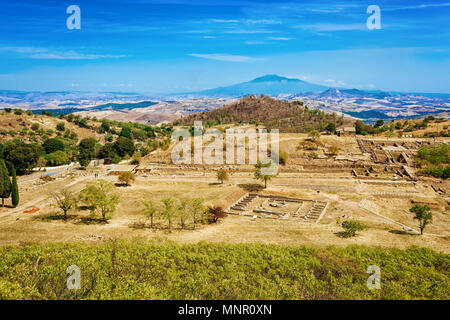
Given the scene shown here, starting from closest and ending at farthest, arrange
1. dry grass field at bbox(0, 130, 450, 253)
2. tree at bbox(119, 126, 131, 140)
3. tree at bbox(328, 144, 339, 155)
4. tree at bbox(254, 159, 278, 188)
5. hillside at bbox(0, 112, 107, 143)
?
dry grass field at bbox(0, 130, 450, 253)
tree at bbox(254, 159, 278, 188)
tree at bbox(328, 144, 339, 155)
hillside at bbox(0, 112, 107, 143)
tree at bbox(119, 126, 131, 140)

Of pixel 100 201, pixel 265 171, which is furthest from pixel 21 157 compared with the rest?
pixel 265 171

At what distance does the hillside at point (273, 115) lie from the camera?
9571 centimetres

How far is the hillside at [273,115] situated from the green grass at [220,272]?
68.1 m

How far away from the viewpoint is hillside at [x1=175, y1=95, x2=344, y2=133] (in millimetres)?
95706

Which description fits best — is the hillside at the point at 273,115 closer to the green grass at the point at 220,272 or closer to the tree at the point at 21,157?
the tree at the point at 21,157

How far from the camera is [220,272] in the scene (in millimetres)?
17125

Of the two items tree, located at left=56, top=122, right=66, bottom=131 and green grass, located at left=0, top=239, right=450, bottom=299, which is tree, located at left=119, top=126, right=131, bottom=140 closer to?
tree, located at left=56, top=122, right=66, bottom=131

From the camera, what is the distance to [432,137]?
68438mm

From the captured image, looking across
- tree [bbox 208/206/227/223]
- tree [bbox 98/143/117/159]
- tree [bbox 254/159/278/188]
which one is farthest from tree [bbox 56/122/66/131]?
tree [bbox 208/206/227/223]

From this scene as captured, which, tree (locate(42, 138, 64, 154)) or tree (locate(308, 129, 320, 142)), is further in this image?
tree (locate(42, 138, 64, 154))

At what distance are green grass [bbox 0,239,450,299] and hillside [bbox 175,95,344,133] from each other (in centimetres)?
6813

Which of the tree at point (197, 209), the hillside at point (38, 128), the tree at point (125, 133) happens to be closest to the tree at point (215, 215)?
the tree at point (197, 209)

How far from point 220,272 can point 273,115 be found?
10591 centimetres
